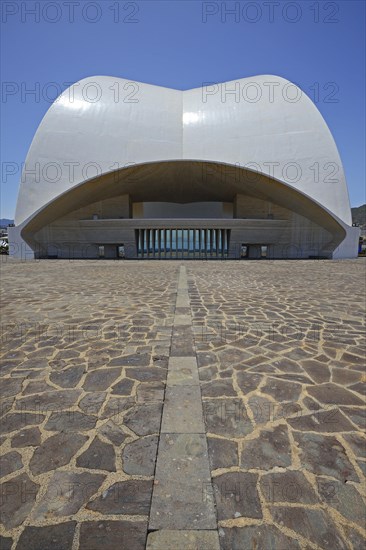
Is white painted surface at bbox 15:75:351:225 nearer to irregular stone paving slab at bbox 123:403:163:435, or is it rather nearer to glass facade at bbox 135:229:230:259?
glass facade at bbox 135:229:230:259

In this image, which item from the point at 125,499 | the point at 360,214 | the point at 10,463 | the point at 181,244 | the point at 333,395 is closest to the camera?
the point at 125,499

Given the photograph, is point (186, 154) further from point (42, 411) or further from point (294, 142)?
point (42, 411)

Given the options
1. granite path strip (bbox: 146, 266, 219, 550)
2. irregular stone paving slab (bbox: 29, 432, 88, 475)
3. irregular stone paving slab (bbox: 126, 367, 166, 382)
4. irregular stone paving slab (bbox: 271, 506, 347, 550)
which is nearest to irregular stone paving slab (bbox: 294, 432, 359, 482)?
irregular stone paving slab (bbox: 271, 506, 347, 550)

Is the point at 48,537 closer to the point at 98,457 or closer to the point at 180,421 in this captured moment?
the point at 98,457

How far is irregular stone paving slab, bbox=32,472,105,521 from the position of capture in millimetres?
1703

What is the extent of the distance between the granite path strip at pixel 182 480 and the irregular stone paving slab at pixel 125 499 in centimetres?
6

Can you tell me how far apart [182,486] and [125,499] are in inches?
14.6

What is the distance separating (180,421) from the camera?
252 cm

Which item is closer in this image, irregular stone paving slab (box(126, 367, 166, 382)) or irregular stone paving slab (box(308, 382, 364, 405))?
irregular stone paving slab (box(308, 382, 364, 405))

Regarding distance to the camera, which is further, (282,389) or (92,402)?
(282,389)

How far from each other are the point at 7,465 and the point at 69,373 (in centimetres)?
139

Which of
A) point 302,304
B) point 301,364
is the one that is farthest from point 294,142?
point 301,364

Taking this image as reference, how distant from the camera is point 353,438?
2.31 m

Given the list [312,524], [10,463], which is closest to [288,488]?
[312,524]
